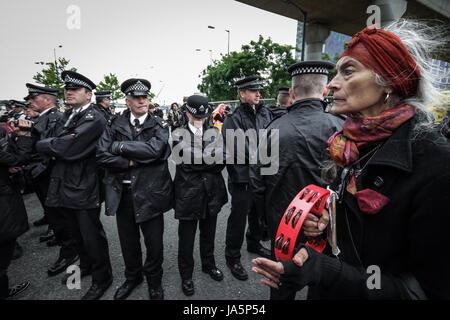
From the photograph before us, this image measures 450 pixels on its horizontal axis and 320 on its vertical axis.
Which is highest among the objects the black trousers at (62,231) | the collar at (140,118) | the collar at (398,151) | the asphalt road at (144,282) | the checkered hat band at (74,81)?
the checkered hat band at (74,81)

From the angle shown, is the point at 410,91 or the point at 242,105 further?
the point at 242,105

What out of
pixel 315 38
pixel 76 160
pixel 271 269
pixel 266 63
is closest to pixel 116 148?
pixel 76 160

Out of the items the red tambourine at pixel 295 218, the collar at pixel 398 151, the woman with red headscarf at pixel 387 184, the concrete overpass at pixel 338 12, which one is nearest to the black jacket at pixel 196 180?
the red tambourine at pixel 295 218

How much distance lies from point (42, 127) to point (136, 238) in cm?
224

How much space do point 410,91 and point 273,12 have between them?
1404 centimetres

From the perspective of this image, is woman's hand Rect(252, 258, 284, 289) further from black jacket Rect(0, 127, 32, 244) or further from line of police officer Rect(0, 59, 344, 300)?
black jacket Rect(0, 127, 32, 244)

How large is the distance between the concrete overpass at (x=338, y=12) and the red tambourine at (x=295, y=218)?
11533mm

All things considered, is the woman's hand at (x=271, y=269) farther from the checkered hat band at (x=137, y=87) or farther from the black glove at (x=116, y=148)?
the checkered hat band at (x=137, y=87)

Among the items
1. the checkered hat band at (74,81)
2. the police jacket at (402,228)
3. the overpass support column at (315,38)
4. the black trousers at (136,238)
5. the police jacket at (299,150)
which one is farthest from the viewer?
the overpass support column at (315,38)

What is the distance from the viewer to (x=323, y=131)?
77.0 inches

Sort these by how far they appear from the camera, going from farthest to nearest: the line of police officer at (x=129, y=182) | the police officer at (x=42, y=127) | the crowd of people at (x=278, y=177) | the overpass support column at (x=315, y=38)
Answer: the overpass support column at (x=315, y=38), the police officer at (x=42, y=127), the line of police officer at (x=129, y=182), the crowd of people at (x=278, y=177)

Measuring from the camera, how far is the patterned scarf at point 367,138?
0.93m

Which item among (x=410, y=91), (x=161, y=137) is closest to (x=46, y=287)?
(x=161, y=137)
